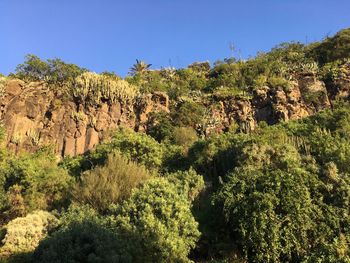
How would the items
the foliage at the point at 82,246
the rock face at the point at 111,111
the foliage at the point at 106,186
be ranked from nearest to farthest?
the foliage at the point at 82,246
the foliage at the point at 106,186
the rock face at the point at 111,111

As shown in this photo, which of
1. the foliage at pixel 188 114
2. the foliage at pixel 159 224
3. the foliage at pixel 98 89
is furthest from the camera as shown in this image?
the foliage at pixel 188 114

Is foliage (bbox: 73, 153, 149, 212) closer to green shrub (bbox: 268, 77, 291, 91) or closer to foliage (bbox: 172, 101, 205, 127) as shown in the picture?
foliage (bbox: 172, 101, 205, 127)

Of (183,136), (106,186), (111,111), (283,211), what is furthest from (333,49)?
(106,186)

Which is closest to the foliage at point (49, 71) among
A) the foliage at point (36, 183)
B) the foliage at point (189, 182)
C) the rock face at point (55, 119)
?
the rock face at point (55, 119)

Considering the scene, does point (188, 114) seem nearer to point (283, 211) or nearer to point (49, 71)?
point (49, 71)

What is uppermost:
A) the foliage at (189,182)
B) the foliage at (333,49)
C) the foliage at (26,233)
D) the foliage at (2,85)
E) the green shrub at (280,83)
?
the foliage at (333,49)

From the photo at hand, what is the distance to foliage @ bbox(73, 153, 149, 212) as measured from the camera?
1877cm

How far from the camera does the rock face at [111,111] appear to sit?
101 ft

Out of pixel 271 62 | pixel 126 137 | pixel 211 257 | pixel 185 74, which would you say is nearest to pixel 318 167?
pixel 211 257

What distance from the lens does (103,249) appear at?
39.3 feet

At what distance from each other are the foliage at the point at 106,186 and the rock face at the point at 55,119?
11.2 meters

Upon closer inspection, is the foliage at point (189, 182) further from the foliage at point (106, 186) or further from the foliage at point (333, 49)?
the foliage at point (333, 49)

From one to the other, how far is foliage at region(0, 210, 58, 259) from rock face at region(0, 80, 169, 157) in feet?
42.6

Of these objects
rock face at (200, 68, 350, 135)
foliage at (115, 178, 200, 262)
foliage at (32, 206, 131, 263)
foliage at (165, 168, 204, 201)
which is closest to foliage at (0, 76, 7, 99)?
rock face at (200, 68, 350, 135)
